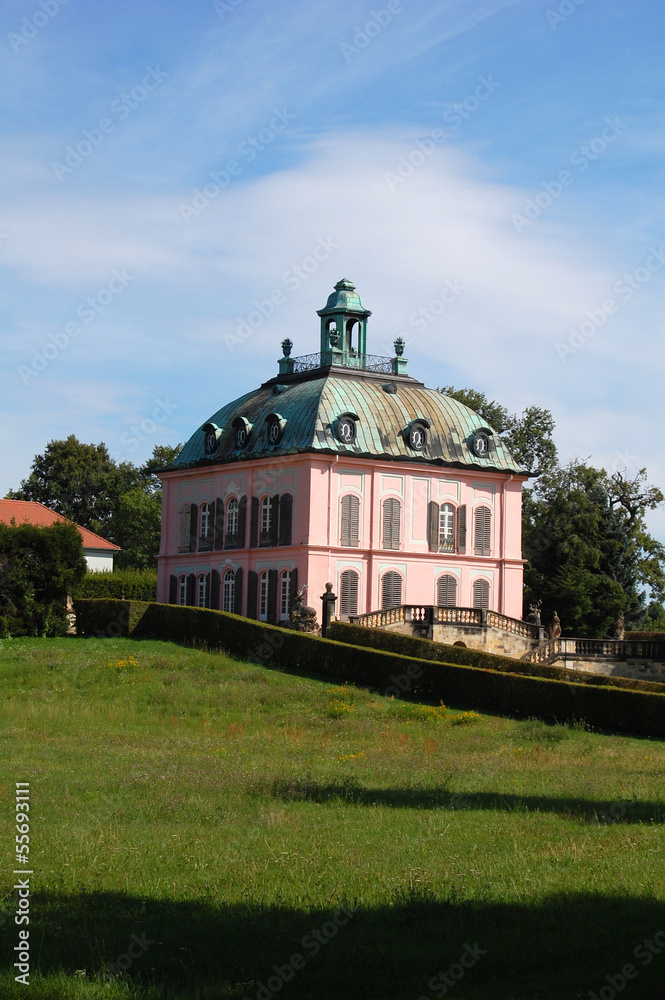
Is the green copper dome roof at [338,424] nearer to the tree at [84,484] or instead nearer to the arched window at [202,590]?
the arched window at [202,590]

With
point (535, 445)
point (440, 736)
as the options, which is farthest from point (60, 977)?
point (535, 445)

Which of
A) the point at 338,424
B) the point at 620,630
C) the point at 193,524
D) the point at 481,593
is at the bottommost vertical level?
the point at 620,630

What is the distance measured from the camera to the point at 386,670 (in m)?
36.5

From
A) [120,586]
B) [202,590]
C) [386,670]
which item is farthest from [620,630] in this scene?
[386,670]

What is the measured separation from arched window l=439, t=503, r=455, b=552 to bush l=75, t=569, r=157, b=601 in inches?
591

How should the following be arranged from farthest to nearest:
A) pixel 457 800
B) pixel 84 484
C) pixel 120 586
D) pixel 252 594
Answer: pixel 84 484
pixel 120 586
pixel 252 594
pixel 457 800

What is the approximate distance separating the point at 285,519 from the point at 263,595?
3.45 meters

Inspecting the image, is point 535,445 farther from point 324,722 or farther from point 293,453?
point 324,722

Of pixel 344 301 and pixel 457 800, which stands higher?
pixel 344 301

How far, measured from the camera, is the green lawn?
10.1m

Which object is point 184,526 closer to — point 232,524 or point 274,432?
point 232,524

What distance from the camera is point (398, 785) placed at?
1977 cm

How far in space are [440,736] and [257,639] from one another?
13893 mm

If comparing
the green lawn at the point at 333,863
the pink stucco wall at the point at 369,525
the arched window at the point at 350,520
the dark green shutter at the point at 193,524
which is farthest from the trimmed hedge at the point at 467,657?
the dark green shutter at the point at 193,524
